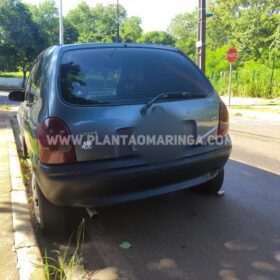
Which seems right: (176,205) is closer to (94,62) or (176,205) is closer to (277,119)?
(94,62)

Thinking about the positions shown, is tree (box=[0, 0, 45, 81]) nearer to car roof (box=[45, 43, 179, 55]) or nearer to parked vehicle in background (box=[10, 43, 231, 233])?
car roof (box=[45, 43, 179, 55])

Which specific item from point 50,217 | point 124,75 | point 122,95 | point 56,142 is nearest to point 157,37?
point 124,75

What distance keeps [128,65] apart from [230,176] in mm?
2580

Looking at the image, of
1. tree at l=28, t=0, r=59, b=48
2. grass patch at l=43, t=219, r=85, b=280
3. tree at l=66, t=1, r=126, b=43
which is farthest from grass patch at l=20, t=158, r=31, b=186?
tree at l=66, t=1, r=126, b=43

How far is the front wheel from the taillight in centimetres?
53

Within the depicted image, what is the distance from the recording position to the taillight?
2824 millimetres

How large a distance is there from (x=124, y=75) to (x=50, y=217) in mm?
1436

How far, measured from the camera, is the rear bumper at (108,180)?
2848 mm

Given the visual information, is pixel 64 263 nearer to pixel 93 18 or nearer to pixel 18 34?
pixel 18 34

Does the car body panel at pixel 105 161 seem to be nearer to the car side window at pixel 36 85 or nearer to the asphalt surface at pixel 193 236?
the car side window at pixel 36 85

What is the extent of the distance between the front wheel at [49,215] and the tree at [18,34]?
32234 millimetres

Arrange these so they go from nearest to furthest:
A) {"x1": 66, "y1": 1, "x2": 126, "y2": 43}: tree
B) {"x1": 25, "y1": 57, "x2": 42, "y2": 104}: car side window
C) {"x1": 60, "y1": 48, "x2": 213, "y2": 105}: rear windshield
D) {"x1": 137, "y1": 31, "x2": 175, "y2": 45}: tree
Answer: {"x1": 60, "y1": 48, "x2": 213, "y2": 105}: rear windshield < {"x1": 25, "y1": 57, "x2": 42, "y2": 104}: car side window < {"x1": 137, "y1": 31, "x2": 175, "y2": 45}: tree < {"x1": 66, "y1": 1, "x2": 126, "y2": 43}: tree

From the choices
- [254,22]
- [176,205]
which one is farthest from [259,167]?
[254,22]

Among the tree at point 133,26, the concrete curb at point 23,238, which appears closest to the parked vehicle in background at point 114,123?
the concrete curb at point 23,238
